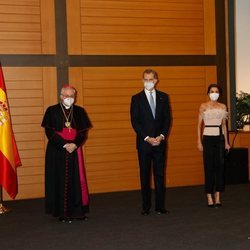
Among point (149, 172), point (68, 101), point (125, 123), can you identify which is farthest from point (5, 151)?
point (125, 123)

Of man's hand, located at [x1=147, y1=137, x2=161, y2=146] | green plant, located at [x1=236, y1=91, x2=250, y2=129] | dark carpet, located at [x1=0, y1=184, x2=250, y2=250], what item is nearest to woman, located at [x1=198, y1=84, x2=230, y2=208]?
dark carpet, located at [x1=0, y1=184, x2=250, y2=250]

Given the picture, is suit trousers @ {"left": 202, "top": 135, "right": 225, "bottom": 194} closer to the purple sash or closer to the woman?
the woman

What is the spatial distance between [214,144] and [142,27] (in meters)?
2.38

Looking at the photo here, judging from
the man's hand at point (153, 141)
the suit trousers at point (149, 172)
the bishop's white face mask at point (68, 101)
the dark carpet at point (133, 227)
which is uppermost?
the bishop's white face mask at point (68, 101)

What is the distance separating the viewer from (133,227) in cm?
506

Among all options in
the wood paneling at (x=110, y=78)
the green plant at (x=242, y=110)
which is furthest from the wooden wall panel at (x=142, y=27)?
the green plant at (x=242, y=110)

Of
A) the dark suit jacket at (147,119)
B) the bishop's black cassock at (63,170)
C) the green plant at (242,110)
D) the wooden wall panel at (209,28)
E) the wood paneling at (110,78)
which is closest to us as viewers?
the bishop's black cassock at (63,170)

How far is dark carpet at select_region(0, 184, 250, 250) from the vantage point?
Result: 4.45 meters

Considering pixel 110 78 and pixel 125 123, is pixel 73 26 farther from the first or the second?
pixel 125 123

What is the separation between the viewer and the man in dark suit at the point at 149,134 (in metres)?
5.68

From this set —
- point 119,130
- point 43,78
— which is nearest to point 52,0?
point 43,78

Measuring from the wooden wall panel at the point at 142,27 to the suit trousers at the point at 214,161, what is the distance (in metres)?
2.09

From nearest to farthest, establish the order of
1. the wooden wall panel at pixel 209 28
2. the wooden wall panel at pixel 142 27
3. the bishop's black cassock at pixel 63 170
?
the bishop's black cassock at pixel 63 170
the wooden wall panel at pixel 142 27
the wooden wall panel at pixel 209 28

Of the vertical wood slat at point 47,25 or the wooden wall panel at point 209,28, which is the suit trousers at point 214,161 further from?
the vertical wood slat at point 47,25
